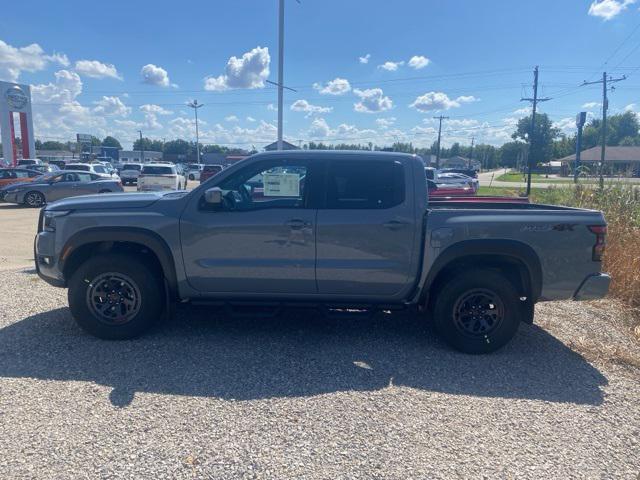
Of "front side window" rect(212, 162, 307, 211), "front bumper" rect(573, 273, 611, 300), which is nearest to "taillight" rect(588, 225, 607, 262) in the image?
"front bumper" rect(573, 273, 611, 300)

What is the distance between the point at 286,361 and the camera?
13.2ft

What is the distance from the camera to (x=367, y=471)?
263cm

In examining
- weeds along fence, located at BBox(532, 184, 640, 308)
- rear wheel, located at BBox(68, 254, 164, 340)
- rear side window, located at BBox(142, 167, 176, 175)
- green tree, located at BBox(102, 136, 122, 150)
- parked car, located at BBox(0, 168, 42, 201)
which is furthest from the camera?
green tree, located at BBox(102, 136, 122, 150)

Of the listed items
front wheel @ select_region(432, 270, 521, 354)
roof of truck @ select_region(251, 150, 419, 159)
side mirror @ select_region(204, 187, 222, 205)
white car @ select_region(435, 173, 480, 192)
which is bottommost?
front wheel @ select_region(432, 270, 521, 354)

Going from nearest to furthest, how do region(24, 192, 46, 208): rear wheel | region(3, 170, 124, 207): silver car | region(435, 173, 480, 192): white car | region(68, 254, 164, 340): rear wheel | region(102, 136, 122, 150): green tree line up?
region(68, 254, 164, 340): rear wheel → region(3, 170, 124, 207): silver car → region(24, 192, 46, 208): rear wheel → region(435, 173, 480, 192): white car → region(102, 136, 122, 150): green tree

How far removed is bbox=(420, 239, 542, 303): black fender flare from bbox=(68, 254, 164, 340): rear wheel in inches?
105

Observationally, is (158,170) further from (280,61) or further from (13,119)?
(13,119)

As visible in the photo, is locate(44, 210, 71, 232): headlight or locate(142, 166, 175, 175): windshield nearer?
locate(44, 210, 71, 232): headlight

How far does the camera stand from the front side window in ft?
14.0

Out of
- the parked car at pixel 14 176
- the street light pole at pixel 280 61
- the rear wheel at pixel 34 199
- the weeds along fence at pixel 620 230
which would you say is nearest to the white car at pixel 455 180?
the street light pole at pixel 280 61

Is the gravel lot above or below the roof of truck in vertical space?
below

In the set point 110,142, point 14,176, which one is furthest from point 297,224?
point 110,142

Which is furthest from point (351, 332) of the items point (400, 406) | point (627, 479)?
A: point (627, 479)

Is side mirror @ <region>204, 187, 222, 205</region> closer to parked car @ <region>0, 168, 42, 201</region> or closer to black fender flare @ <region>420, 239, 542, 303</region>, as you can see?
black fender flare @ <region>420, 239, 542, 303</region>
